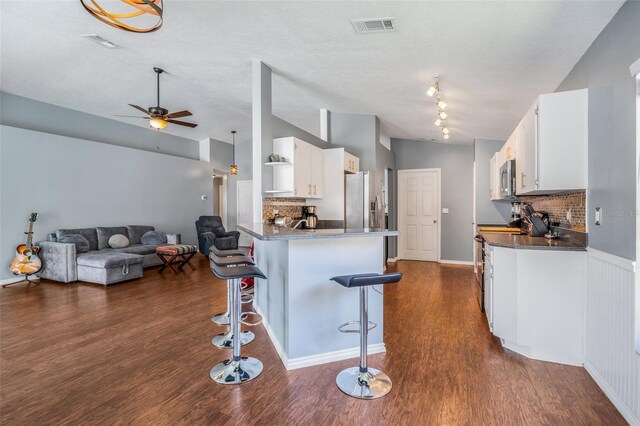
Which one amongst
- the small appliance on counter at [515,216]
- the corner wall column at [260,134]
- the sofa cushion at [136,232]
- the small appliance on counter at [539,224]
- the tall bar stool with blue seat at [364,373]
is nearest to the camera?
the tall bar stool with blue seat at [364,373]

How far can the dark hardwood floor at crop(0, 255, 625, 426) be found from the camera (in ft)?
6.38

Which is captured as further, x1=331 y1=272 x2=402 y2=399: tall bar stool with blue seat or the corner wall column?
the corner wall column

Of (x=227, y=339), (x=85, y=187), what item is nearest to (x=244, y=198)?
(x=85, y=187)

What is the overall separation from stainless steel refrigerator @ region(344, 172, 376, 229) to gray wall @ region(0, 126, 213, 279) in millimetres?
4548

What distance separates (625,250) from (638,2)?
1395 mm

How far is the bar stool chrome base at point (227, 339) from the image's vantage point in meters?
2.92

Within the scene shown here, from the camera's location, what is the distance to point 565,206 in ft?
10.3

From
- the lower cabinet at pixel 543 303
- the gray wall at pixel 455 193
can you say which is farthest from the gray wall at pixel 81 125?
the lower cabinet at pixel 543 303

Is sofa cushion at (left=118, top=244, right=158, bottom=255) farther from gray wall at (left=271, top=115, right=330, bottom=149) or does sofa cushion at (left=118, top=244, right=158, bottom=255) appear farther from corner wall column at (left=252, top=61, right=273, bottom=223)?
gray wall at (left=271, top=115, right=330, bottom=149)

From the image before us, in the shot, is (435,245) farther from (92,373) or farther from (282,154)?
(92,373)

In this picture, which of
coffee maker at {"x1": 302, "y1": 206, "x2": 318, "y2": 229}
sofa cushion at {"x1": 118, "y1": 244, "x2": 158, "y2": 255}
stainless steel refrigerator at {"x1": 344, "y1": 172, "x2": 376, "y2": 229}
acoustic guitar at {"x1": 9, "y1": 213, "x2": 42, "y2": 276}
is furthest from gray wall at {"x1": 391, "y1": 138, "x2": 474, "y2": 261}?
acoustic guitar at {"x1": 9, "y1": 213, "x2": 42, "y2": 276}

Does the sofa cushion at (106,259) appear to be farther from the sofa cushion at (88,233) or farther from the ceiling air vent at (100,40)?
the ceiling air vent at (100,40)

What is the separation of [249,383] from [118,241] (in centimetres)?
513

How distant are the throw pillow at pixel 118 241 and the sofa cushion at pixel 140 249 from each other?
12cm
